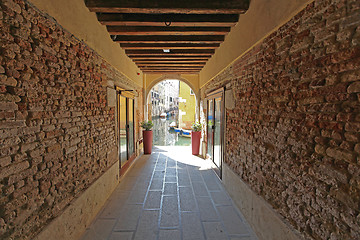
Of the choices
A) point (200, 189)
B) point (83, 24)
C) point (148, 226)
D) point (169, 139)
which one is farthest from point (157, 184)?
point (169, 139)

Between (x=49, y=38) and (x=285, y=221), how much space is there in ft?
9.61

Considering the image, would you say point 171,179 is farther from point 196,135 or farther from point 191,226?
point 196,135

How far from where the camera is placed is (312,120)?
1.40 metres

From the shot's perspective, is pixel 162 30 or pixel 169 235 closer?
pixel 169 235

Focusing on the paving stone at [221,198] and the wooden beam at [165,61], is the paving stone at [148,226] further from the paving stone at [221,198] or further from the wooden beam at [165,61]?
the wooden beam at [165,61]

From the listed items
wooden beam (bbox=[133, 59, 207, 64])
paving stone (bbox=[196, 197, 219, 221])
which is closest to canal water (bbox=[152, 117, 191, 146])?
wooden beam (bbox=[133, 59, 207, 64])

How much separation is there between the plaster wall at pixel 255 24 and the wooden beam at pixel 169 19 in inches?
9.4

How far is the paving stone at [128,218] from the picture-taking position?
95.3 inches

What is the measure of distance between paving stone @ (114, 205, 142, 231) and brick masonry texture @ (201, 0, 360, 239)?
5.85 feet

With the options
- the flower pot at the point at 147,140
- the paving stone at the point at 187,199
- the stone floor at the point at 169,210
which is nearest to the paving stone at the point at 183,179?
the stone floor at the point at 169,210

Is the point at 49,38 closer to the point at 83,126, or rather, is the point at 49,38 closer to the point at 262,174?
the point at 83,126

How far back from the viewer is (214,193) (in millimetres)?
3404

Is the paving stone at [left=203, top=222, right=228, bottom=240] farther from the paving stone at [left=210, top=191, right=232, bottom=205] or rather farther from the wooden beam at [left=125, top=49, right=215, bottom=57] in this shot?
the wooden beam at [left=125, top=49, right=215, bottom=57]

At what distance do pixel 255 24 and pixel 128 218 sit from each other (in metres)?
3.23
